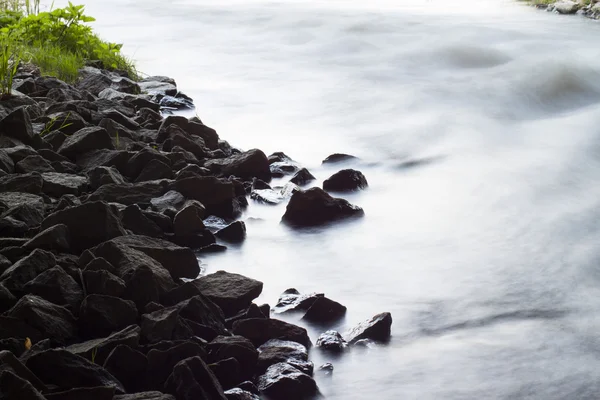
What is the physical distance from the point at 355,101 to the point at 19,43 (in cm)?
350

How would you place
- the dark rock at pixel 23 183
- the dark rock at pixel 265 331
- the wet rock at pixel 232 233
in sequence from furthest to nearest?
Answer: 1. the wet rock at pixel 232 233
2. the dark rock at pixel 23 183
3. the dark rock at pixel 265 331

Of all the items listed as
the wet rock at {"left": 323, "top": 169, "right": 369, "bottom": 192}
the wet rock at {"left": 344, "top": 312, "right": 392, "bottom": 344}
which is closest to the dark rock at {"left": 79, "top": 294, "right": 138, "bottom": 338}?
the wet rock at {"left": 344, "top": 312, "right": 392, "bottom": 344}

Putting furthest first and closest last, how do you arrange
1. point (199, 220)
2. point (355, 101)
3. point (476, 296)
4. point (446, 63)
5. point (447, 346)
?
1. point (446, 63)
2. point (355, 101)
3. point (199, 220)
4. point (476, 296)
5. point (447, 346)

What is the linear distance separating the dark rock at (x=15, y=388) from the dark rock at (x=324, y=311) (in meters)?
1.49

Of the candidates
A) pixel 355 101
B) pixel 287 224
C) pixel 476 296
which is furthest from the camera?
pixel 355 101

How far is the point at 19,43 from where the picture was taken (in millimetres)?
6664

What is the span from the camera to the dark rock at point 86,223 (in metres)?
3.38

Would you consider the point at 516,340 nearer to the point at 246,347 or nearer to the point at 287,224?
the point at 246,347

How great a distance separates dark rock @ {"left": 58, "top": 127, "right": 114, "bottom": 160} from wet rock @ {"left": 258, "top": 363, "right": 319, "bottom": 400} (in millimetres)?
2411

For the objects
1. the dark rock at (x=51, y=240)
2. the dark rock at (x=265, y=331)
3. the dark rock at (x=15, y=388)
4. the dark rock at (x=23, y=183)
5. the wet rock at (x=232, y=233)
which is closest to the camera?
the dark rock at (x=15, y=388)

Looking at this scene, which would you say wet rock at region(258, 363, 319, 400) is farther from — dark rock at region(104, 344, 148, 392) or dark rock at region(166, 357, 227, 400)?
dark rock at region(104, 344, 148, 392)

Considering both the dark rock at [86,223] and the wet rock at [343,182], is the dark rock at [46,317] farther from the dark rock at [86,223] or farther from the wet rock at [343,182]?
the wet rock at [343,182]

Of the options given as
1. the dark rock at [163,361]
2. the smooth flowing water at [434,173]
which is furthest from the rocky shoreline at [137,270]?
the smooth flowing water at [434,173]

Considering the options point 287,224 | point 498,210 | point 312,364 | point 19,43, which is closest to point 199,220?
→ point 287,224
